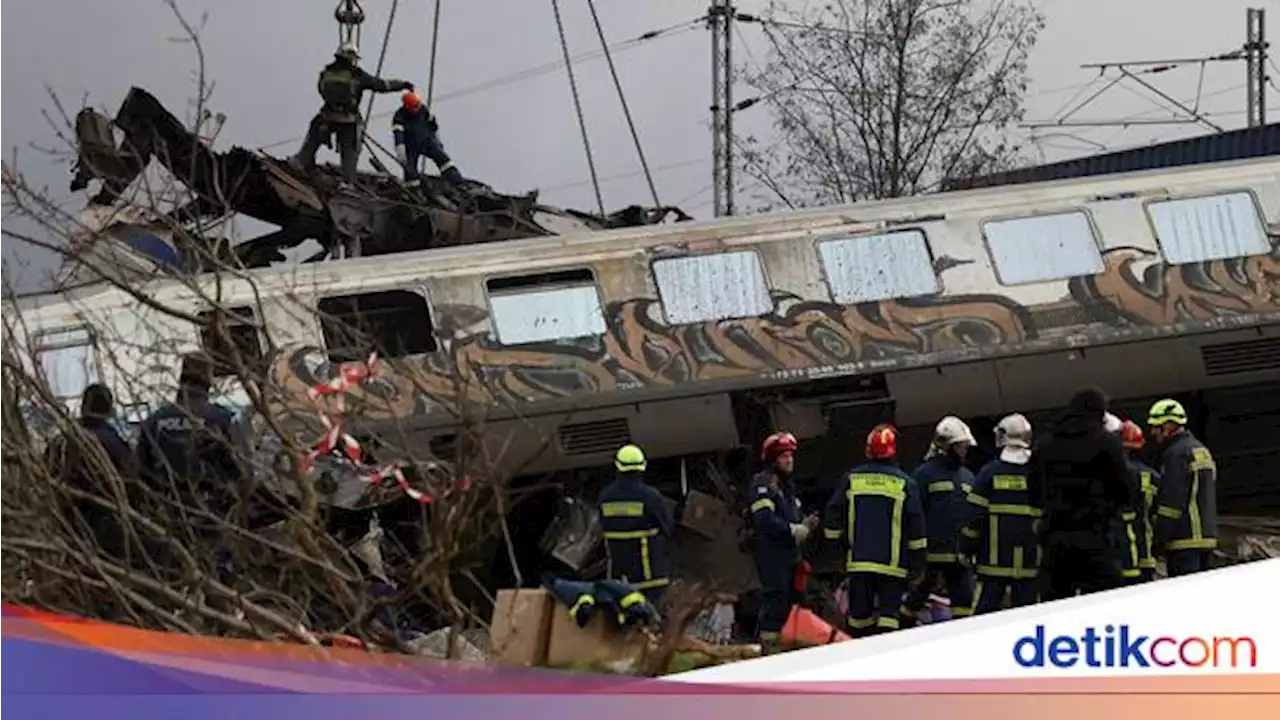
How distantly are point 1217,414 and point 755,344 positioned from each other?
3.88 metres

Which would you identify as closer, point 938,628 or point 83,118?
point 938,628

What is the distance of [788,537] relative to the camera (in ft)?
31.8

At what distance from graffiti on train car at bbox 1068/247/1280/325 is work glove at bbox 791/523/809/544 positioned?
3880 millimetres

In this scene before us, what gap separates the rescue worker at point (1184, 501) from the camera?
991 centimetres

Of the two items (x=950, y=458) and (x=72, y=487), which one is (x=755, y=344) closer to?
(x=950, y=458)

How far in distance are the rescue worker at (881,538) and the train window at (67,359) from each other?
17.4 feet

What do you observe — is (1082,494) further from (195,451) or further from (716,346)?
(195,451)

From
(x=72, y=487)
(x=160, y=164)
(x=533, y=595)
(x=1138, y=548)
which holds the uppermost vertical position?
(x=160, y=164)

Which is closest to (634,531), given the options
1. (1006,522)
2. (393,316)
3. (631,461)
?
(631,461)

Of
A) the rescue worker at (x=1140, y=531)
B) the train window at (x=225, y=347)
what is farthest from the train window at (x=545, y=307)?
the train window at (x=225, y=347)

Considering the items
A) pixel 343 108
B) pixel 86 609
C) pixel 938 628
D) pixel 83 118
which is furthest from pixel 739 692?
pixel 343 108

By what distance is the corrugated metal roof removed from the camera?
2817 centimetres

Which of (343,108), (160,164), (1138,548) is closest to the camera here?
(1138,548)

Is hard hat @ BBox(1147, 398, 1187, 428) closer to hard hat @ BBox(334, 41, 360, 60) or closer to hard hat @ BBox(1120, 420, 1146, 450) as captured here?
hard hat @ BBox(1120, 420, 1146, 450)
